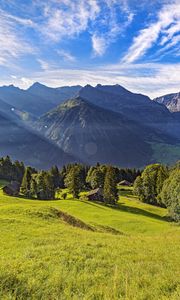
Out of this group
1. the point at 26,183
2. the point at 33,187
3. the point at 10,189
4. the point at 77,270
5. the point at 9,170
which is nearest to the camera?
the point at 77,270

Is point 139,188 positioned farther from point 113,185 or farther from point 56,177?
point 56,177

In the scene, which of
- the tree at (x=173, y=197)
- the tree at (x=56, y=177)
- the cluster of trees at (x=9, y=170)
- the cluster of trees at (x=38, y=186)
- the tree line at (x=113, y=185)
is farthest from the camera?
the tree at (x=56, y=177)

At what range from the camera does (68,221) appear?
1492 inches

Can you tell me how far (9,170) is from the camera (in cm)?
12938

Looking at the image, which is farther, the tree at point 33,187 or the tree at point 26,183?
the tree at point 26,183

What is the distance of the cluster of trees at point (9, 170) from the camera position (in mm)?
127438

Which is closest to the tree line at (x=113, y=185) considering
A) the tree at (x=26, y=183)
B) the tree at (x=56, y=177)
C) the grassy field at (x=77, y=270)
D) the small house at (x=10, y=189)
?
the tree at (x=26, y=183)

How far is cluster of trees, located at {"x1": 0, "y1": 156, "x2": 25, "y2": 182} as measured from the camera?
127m

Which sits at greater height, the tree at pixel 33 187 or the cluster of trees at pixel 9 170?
the cluster of trees at pixel 9 170

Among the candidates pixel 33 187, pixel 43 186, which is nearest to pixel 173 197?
pixel 43 186

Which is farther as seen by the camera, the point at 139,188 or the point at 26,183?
the point at 139,188

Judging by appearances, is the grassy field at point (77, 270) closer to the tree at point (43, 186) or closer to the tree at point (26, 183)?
the tree at point (43, 186)

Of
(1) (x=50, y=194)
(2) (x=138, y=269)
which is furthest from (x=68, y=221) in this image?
(1) (x=50, y=194)

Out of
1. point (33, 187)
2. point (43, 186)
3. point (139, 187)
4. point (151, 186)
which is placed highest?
point (151, 186)
